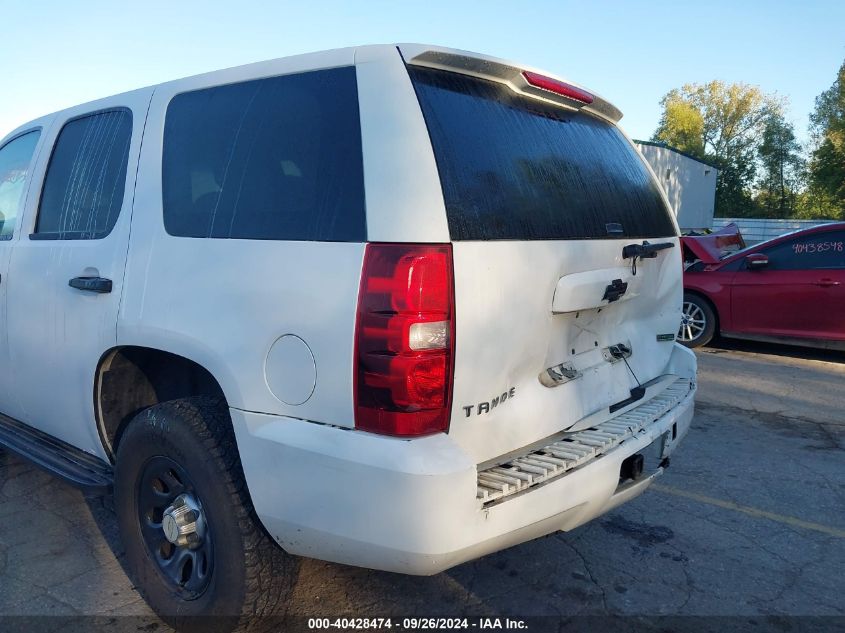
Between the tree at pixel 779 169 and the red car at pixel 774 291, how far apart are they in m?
56.8

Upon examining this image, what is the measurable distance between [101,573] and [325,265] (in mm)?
1993

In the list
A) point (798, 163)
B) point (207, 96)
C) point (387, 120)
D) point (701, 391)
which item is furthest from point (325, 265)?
point (798, 163)

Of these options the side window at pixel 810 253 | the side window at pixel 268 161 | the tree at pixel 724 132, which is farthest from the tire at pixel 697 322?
the tree at pixel 724 132

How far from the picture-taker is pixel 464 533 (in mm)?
1999

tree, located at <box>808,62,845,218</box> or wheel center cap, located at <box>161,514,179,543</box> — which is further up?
tree, located at <box>808,62,845,218</box>

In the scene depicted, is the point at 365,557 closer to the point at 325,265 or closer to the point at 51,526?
the point at 325,265

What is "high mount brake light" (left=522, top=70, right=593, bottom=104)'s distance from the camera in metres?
2.65

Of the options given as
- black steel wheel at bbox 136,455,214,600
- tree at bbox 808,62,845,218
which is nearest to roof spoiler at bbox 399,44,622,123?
black steel wheel at bbox 136,455,214,600

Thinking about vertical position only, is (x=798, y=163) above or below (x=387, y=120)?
above

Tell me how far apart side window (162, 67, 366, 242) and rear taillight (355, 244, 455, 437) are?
0.16 metres

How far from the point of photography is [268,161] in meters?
2.43

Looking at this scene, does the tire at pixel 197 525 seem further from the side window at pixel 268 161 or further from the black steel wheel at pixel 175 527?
the side window at pixel 268 161

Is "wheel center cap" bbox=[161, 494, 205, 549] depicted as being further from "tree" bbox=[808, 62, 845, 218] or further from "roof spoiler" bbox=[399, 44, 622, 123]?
"tree" bbox=[808, 62, 845, 218]

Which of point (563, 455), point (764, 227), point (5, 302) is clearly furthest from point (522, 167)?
point (764, 227)
